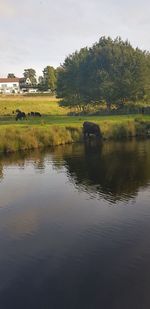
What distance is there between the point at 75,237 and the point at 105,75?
8484 centimetres

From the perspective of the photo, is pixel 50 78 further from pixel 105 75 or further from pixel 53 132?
pixel 53 132

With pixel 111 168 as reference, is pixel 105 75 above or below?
above

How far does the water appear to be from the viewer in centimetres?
1728

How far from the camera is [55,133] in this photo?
213 feet

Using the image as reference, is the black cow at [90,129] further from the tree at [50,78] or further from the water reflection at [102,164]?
the tree at [50,78]

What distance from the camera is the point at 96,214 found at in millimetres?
27547

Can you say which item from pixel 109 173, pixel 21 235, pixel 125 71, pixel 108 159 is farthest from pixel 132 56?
pixel 21 235

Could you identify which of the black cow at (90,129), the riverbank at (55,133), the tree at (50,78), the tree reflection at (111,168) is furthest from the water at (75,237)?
the tree at (50,78)

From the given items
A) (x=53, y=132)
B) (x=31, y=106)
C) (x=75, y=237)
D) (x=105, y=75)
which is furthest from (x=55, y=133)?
(x=31, y=106)

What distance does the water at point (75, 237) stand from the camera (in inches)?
680

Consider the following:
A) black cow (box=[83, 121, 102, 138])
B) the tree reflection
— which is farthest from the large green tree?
the tree reflection

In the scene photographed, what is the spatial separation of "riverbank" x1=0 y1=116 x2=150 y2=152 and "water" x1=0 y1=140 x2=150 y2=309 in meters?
14.9

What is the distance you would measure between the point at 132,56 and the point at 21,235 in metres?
88.5

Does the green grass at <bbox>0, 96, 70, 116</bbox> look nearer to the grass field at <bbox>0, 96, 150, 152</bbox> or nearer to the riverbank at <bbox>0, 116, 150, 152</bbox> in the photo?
the grass field at <bbox>0, 96, 150, 152</bbox>
